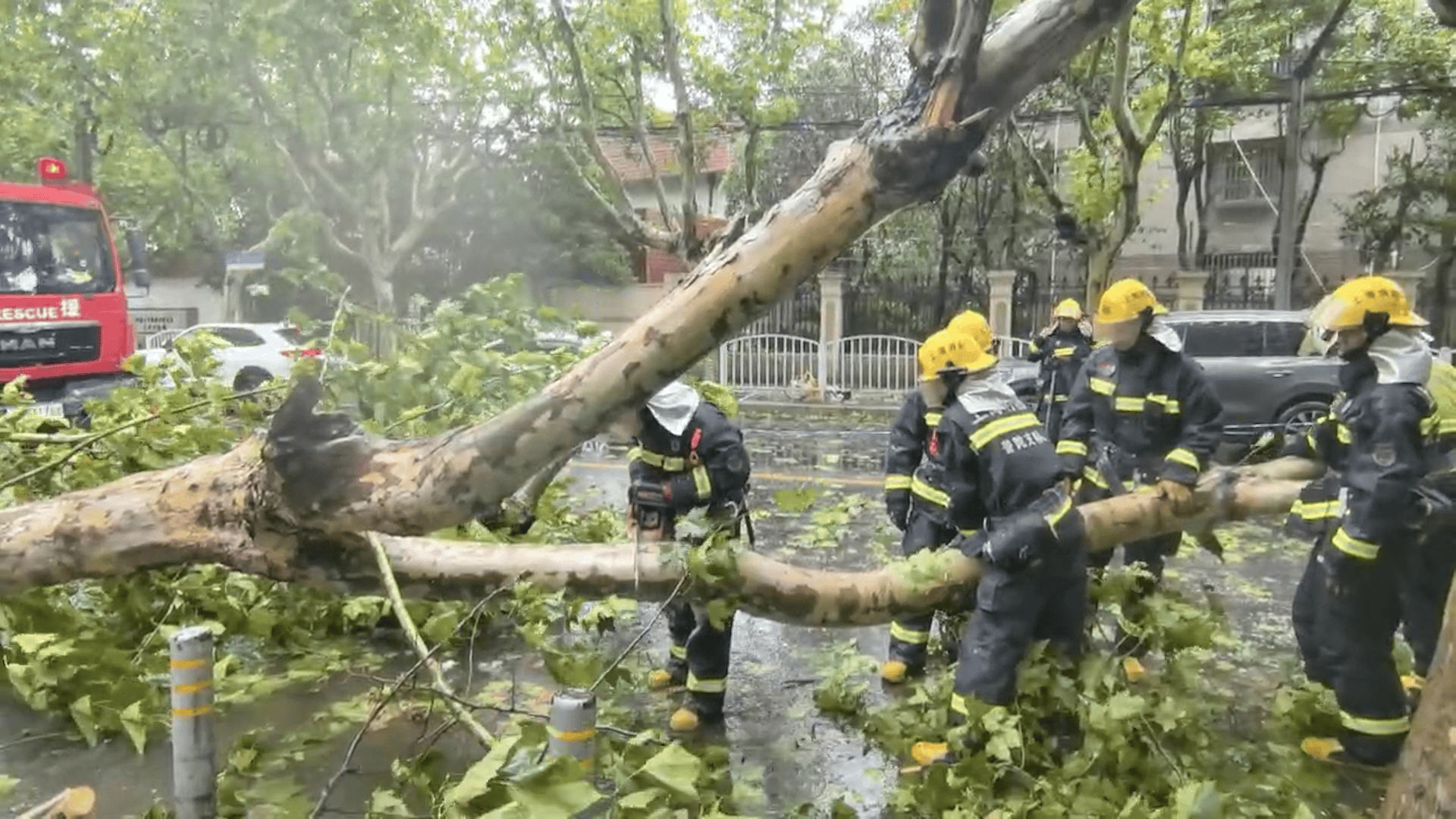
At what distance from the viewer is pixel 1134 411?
16.1ft

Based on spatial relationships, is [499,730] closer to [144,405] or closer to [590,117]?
[144,405]

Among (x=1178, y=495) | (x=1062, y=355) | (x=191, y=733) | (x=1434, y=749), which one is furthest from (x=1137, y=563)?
(x=191, y=733)

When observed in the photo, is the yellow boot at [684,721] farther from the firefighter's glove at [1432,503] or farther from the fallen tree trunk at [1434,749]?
the firefighter's glove at [1432,503]

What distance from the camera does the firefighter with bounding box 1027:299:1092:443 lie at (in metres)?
6.72

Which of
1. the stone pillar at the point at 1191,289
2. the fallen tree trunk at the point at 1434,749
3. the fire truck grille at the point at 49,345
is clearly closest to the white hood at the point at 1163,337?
the fallen tree trunk at the point at 1434,749

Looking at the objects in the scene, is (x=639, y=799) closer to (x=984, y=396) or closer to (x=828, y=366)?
(x=984, y=396)

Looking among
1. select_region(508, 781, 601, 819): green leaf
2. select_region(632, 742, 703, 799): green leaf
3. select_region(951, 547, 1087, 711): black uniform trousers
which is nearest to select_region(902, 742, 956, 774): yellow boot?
select_region(951, 547, 1087, 711): black uniform trousers

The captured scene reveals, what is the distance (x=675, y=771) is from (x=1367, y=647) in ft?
8.55

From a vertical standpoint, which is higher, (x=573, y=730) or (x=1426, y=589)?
(x=573, y=730)

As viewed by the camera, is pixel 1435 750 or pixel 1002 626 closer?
pixel 1435 750

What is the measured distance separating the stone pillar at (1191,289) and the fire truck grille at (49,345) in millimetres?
14445

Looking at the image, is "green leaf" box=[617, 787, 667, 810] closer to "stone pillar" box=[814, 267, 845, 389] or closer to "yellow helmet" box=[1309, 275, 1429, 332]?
"yellow helmet" box=[1309, 275, 1429, 332]

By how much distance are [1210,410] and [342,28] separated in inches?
466

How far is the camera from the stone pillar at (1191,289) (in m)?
15.8
